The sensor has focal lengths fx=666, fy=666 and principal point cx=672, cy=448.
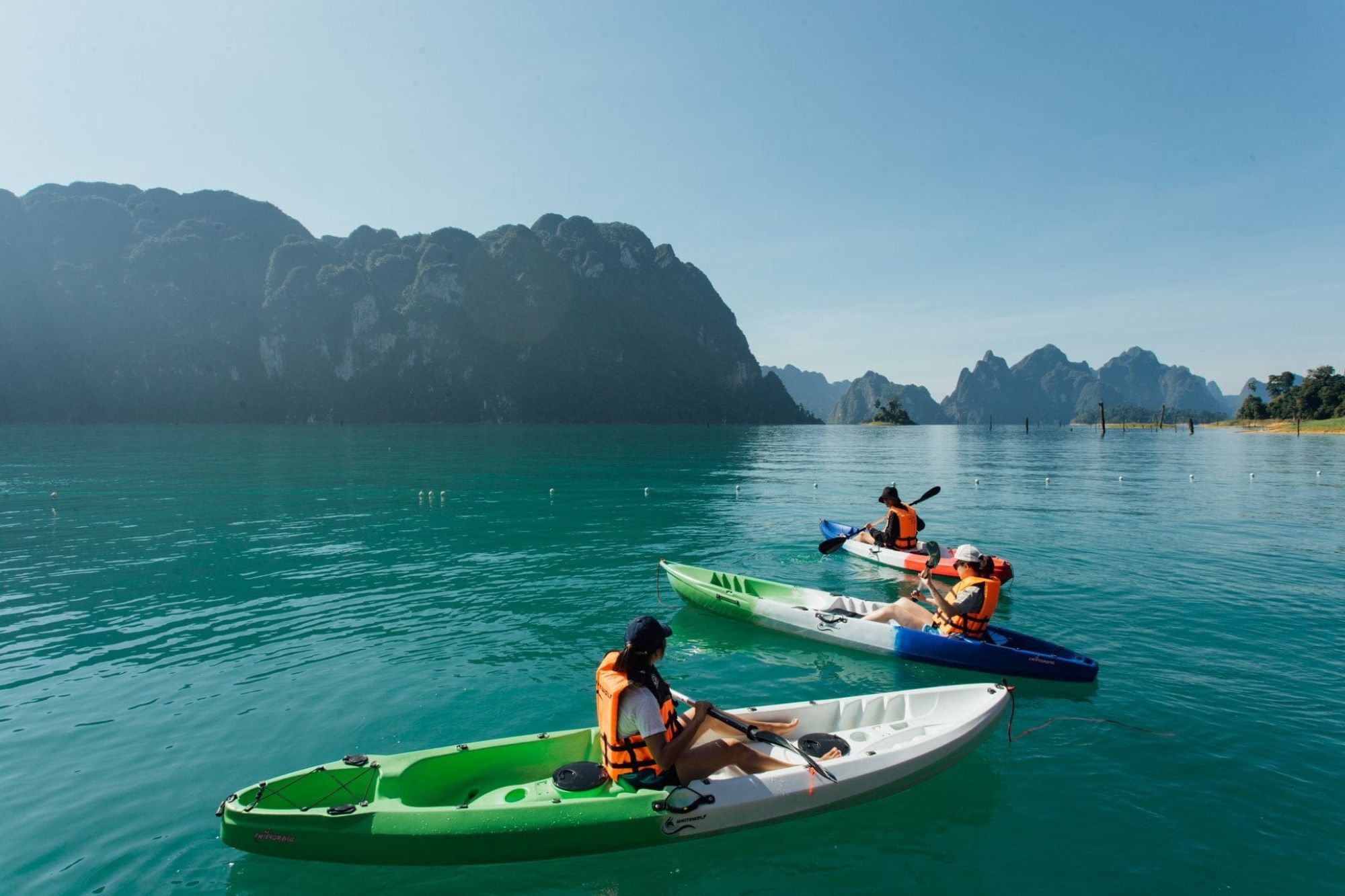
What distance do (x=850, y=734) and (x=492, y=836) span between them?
444 centimetres

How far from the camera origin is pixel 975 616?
11.3 m

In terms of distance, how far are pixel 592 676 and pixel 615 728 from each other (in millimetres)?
4890

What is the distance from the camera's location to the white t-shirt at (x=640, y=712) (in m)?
6.70

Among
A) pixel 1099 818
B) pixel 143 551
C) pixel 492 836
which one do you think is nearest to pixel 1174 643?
pixel 1099 818

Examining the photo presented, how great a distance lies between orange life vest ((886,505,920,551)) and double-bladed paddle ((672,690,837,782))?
482 inches

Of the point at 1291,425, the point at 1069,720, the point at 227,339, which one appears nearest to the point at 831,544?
the point at 1069,720

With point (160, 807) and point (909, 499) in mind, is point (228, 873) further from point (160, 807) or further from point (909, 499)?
point (909, 499)

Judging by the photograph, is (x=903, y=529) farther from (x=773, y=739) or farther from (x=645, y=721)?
(x=645, y=721)

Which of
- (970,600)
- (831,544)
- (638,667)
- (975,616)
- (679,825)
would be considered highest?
(638,667)

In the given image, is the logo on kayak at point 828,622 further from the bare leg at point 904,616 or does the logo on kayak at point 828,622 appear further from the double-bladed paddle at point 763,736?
the double-bladed paddle at point 763,736

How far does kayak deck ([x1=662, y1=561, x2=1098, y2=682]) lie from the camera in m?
10.9

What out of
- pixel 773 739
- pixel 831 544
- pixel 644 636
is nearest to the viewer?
pixel 644 636

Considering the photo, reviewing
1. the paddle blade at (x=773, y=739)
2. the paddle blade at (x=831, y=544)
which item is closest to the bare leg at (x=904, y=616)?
the paddle blade at (x=773, y=739)

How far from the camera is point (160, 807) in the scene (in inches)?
301
